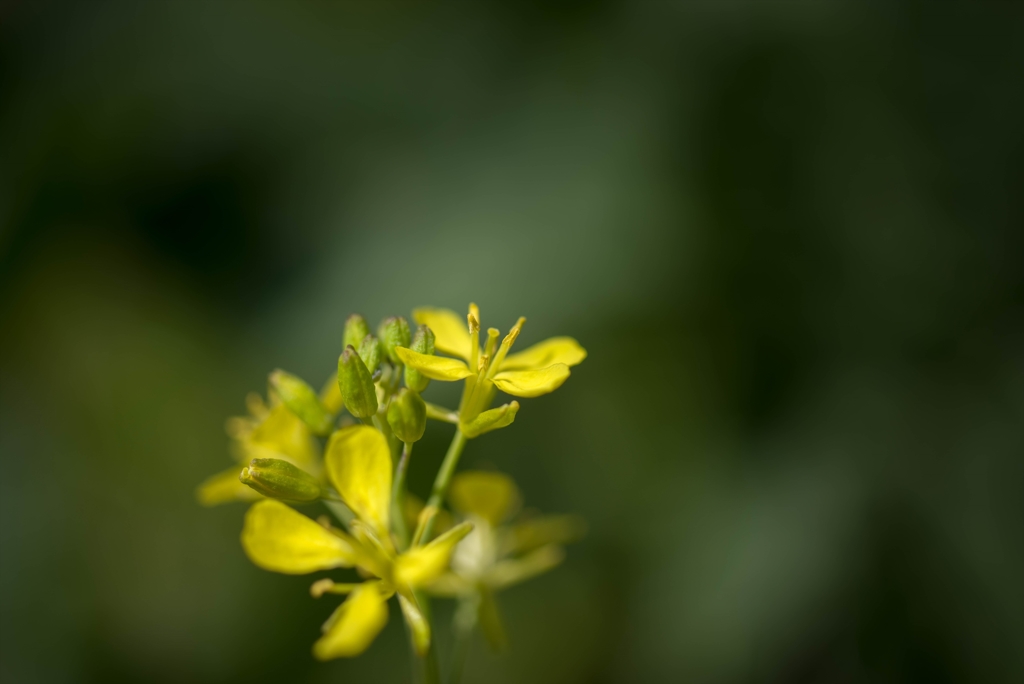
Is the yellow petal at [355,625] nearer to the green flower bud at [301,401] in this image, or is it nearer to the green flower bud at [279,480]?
the green flower bud at [279,480]

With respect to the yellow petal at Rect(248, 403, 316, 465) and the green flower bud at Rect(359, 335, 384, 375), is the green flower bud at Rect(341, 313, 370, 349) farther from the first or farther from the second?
the yellow petal at Rect(248, 403, 316, 465)

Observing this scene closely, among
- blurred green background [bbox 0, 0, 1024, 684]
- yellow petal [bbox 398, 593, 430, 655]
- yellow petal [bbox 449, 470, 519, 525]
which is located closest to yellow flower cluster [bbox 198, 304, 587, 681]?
yellow petal [bbox 398, 593, 430, 655]

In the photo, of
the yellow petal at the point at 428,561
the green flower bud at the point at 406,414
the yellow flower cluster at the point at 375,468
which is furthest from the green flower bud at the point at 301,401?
the yellow petal at the point at 428,561

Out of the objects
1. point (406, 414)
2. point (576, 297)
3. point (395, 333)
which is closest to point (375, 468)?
point (406, 414)

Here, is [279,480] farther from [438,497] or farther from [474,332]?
[474,332]

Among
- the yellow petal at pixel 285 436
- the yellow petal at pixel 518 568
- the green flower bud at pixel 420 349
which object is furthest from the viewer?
the yellow petal at pixel 518 568

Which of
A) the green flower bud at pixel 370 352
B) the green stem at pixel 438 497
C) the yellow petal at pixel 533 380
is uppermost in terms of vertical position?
the green flower bud at pixel 370 352

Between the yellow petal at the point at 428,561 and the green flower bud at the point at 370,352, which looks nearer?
the yellow petal at the point at 428,561

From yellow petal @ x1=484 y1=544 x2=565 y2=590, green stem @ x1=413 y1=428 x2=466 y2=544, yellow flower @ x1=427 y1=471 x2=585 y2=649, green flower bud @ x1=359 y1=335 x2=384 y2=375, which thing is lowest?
yellow petal @ x1=484 y1=544 x2=565 y2=590
